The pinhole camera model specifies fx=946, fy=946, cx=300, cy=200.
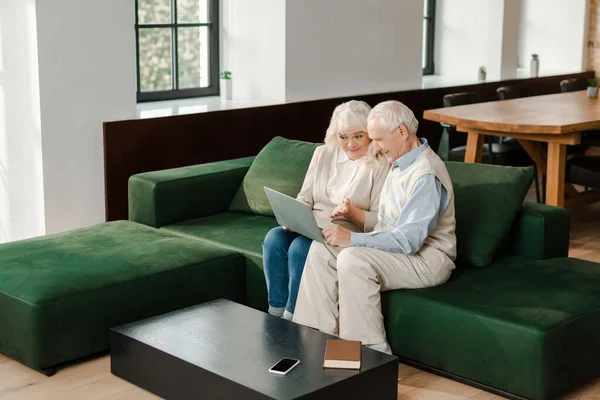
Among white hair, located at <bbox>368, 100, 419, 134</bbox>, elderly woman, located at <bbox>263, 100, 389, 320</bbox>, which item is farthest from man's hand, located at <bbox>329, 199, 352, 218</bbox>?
white hair, located at <bbox>368, 100, 419, 134</bbox>

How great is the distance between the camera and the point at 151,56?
6770 millimetres

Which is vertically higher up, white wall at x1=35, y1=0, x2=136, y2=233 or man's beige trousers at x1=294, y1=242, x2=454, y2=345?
white wall at x1=35, y1=0, x2=136, y2=233

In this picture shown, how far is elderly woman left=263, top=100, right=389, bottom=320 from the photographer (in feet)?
14.3

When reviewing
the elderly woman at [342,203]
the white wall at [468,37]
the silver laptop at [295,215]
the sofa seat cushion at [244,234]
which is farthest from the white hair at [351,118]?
the white wall at [468,37]

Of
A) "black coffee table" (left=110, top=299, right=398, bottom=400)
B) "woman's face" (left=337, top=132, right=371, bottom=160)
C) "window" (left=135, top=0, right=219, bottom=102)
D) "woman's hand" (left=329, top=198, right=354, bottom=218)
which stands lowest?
"black coffee table" (left=110, top=299, right=398, bottom=400)

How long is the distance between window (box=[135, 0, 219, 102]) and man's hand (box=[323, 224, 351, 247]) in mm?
2989

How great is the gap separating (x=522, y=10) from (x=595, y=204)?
3183mm

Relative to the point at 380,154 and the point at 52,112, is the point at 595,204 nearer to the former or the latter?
the point at 380,154

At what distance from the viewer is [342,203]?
435 cm

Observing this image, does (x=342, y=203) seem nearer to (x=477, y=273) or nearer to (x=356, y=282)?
(x=356, y=282)

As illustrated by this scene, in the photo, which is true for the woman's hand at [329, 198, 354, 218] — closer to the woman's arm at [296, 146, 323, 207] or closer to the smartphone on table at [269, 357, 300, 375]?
the woman's arm at [296, 146, 323, 207]

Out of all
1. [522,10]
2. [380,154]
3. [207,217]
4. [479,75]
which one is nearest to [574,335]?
[380,154]

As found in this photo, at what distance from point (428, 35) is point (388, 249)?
18.8 feet

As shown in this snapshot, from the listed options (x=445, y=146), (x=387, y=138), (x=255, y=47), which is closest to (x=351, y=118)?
(x=387, y=138)
